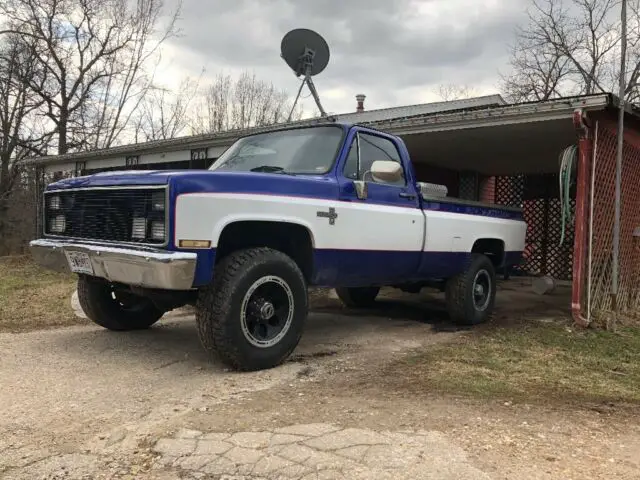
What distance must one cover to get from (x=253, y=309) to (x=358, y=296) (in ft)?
13.2

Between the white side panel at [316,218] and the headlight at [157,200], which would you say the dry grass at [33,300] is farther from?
the white side panel at [316,218]

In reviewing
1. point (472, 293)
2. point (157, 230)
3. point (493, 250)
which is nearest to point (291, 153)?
point (157, 230)

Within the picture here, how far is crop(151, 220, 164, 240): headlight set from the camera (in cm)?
410

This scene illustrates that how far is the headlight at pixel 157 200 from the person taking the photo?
161 inches

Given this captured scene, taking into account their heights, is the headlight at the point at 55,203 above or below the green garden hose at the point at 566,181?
below

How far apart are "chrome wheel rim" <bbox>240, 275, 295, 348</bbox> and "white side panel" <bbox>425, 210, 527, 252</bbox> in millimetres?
2093

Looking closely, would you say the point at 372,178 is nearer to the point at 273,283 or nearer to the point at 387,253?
the point at 387,253

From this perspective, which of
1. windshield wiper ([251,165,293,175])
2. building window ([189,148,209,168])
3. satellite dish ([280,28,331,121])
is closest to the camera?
windshield wiper ([251,165,293,175])

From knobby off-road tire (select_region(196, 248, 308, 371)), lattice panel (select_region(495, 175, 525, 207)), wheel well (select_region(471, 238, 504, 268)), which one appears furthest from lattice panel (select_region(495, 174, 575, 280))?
knobby off-road tire (select_region(196, 248, 308, 371))

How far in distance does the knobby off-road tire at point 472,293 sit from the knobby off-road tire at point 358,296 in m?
1.60

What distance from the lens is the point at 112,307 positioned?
5879 millimetres

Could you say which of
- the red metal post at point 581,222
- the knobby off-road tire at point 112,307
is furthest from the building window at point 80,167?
the red metal post at point 581,222

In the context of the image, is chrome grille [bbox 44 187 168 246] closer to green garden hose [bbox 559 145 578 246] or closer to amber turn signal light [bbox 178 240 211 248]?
amber turn signal light [bbox 178 240 211 248]

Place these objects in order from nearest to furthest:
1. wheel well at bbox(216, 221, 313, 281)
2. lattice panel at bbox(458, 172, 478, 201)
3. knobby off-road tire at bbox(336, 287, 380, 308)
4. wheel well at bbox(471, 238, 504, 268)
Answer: wheel well at bbox(216, 221, 313, 281), wheel well at bbox(471, 238, 504, 268), knobby off-road tire at bbox(336, 287, 380, 308), lattice panel at bbox(458, 172, 478, 201)
